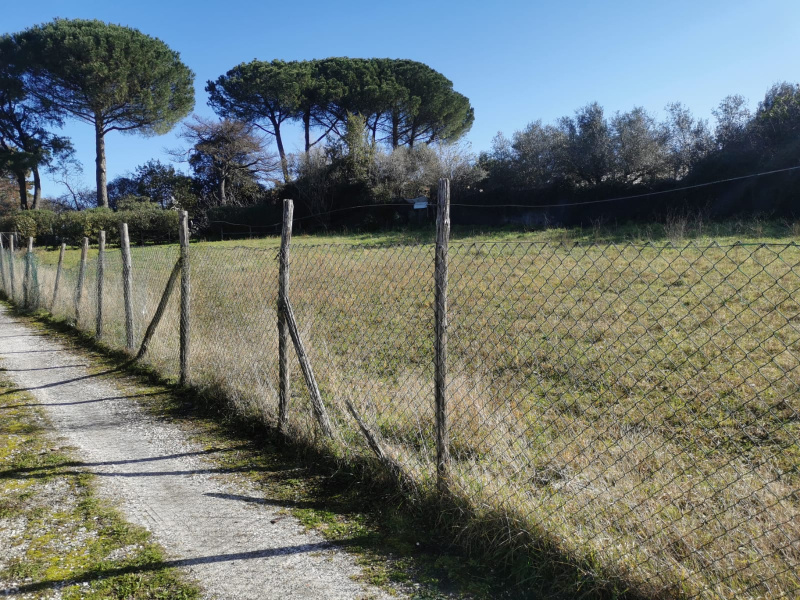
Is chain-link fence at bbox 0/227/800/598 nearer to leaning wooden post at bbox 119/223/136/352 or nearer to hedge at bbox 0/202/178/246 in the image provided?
leaning wooden post at bbox 119/223/136/352

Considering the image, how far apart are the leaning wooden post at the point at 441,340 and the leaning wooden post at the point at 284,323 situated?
5.04 feet

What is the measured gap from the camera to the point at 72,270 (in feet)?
38.7

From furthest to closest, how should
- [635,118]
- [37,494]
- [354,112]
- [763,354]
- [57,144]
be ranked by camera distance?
[354,112] < [57,144] < [635,118] < [763,354] < [37,494]

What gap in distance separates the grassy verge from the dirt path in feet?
0.34

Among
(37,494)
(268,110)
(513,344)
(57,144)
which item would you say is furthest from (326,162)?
(37,494)

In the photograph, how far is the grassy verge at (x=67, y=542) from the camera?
2.58 meters

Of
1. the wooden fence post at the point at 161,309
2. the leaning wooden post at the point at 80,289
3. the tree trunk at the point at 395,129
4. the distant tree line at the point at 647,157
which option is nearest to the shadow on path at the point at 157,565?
the wooden fence post at the point at 161,309

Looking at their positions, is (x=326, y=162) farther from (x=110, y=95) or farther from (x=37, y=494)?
(x=37, y=494)

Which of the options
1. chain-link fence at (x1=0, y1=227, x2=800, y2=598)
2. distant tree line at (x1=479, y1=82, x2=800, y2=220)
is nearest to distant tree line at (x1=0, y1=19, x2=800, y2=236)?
distant tree line at (x1=479, y1=82, x2=800, y2=220)

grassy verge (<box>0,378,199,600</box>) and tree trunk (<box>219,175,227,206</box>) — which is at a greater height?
tree trunk (<box>219,175,227,206</box>)

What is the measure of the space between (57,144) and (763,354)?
41.5 m

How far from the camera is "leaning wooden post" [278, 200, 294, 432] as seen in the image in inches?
167

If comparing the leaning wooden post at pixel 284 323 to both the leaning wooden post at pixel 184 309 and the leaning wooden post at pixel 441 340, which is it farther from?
the leaning wooden post at pixel 184 309

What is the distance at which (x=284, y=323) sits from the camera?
14.2 feet
